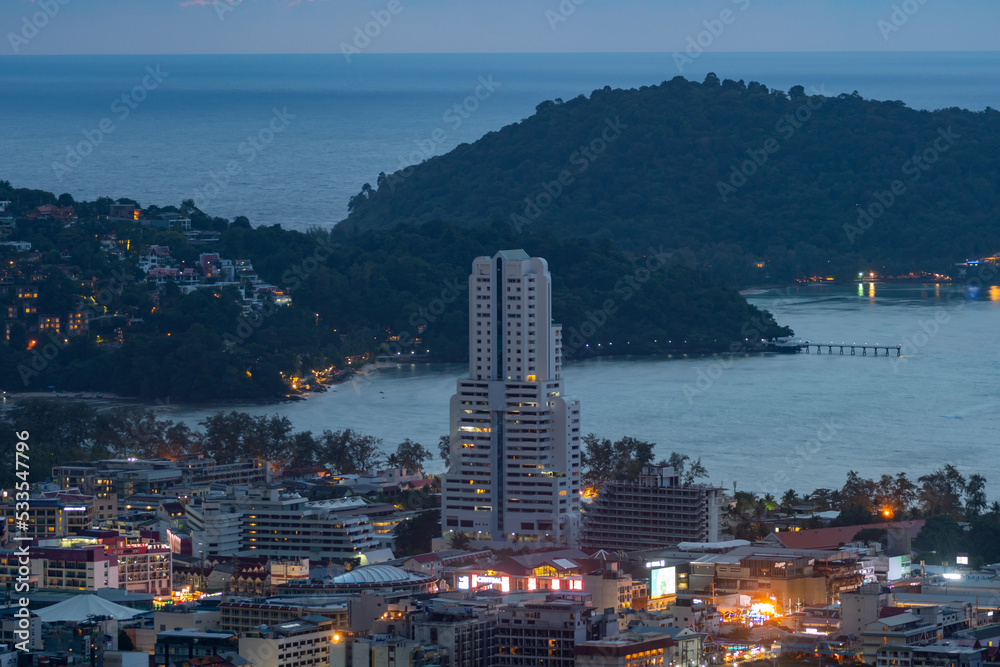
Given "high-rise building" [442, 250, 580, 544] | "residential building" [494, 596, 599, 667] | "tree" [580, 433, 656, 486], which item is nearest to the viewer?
"residential building" [494, 596, 599, 667]

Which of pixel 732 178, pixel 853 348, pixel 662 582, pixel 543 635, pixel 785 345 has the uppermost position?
pixel 732 178

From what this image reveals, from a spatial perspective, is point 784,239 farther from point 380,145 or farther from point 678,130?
point 380,145

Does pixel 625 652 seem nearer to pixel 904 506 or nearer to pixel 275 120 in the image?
pixel 904 506

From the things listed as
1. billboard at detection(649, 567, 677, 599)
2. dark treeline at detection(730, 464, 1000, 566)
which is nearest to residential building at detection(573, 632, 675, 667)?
billboard at detection(649, 567, 677, 599)

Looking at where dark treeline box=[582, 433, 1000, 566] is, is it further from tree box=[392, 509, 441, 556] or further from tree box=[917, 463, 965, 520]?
tree box=[392, 509, 441, 556]

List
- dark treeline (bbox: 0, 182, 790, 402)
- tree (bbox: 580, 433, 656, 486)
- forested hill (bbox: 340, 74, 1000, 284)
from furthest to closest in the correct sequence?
forested hill (bbox: 340, 74, 1000, 284) < dark treeline (bbox: 0, 182, 790, 402) < tree (bbox: 580, 433, 656, 486)

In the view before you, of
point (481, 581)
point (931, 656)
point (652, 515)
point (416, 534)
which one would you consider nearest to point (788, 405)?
point (652, 515)

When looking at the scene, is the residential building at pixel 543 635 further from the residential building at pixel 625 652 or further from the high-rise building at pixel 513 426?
the high-rise building at pixel 513 426
